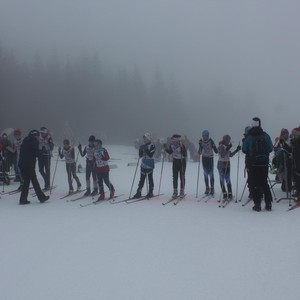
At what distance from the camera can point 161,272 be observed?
215 inches

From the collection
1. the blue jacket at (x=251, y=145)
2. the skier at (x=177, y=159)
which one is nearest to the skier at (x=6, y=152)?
the skier at (x=177, y=159)

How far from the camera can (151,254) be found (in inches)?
246

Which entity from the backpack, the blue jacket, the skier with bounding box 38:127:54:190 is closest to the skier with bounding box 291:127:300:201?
the blue jacket

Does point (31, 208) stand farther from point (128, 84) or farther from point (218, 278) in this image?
point (128, 84)

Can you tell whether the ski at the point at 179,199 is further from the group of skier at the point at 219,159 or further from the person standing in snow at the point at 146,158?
the person standing in snow at the point at 146,158

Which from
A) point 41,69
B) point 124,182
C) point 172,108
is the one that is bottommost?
point 124,182

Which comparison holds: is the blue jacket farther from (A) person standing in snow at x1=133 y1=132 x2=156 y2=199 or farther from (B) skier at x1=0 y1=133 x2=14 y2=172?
(B) skier at x1=0 y1=133 x2=14 y2=172

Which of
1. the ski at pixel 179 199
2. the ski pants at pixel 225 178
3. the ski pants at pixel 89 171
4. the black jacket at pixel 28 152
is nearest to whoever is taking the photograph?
the ski at pixel 179 199

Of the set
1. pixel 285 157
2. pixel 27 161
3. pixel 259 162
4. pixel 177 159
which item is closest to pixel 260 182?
pixel 259 162

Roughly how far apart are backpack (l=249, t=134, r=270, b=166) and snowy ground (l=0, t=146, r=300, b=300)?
4.31ft

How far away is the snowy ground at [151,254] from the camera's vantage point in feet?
15.9

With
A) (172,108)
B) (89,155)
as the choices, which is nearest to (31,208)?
(89,155)

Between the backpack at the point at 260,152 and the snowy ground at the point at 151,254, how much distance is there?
4.31 feet

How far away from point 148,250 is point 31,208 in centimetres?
543
